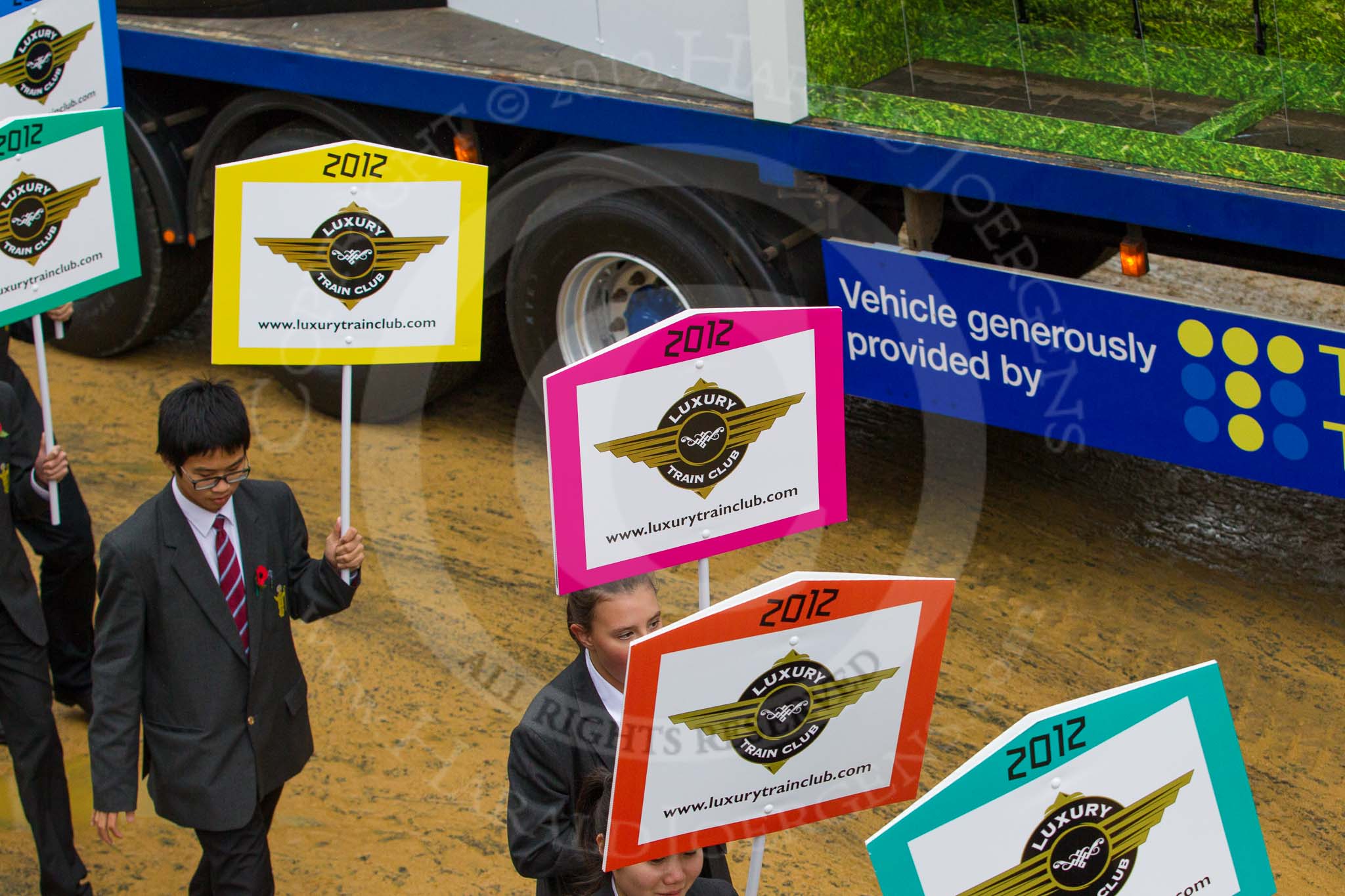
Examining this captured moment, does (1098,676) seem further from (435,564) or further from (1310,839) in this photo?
(435,564)

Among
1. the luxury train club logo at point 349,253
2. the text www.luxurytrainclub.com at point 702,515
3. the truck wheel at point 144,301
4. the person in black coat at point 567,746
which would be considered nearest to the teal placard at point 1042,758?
the person in black coat at point 567,746

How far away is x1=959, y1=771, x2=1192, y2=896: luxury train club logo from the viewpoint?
2.50m

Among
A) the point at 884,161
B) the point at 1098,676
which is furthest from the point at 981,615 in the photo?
the point at 884,161

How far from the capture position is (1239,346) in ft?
16.0

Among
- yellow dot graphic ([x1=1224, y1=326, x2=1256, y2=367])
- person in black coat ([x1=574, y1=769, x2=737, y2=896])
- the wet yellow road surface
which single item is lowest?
the wet yellow road surface

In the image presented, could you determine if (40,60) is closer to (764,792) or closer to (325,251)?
(325,251)

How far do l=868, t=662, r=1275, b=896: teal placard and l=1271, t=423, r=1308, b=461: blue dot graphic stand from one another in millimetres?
2553

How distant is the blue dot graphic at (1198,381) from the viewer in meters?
5.01

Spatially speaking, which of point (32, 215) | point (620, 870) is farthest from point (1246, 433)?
point (32, 215)

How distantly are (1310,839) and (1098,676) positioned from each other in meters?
0.93

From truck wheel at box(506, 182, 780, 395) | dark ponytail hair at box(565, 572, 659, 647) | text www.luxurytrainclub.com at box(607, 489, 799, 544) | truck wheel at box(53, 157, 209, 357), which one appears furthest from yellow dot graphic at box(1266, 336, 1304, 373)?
truck wheel at box(53, 157, 209, 357)

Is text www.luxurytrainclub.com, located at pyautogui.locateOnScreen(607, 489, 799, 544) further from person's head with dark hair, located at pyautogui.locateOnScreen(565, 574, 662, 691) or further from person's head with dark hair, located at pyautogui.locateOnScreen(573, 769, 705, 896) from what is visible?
person's head with dark hair, located at pyautogui.locateOnScreen(573, 769, 705, 896)

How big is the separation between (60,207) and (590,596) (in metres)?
2.31

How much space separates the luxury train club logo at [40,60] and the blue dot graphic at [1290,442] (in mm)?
4175
